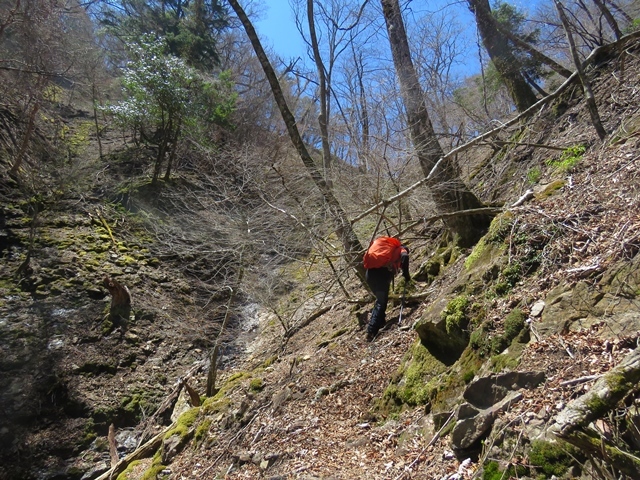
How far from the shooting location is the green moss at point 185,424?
20.9 feet

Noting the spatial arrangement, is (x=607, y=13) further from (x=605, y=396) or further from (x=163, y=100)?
(x=163, y=100)

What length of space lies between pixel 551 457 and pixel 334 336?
5.08 meters

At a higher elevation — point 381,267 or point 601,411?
point 381,267

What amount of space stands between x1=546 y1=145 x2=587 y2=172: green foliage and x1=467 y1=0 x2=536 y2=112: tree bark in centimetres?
311

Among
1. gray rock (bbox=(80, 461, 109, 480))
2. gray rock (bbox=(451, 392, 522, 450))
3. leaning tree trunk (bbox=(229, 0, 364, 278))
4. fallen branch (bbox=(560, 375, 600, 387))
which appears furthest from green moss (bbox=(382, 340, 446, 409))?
gray rock (bbox=(80, 461, 109, 480))

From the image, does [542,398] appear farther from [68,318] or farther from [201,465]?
[68,318]

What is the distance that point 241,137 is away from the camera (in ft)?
56.4

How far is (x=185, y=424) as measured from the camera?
259 inches

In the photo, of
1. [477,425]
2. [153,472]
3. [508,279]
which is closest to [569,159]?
[508,279]

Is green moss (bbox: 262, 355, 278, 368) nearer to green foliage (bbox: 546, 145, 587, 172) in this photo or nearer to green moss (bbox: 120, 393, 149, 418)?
green moss (bbox: 120, 393, 149, 418)

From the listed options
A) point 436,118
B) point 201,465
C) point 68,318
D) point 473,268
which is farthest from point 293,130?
point 68,318

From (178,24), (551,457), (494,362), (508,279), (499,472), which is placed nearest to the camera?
(551,457)

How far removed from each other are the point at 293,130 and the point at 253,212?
1.75 meters

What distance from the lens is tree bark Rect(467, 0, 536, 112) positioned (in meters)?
8.64
